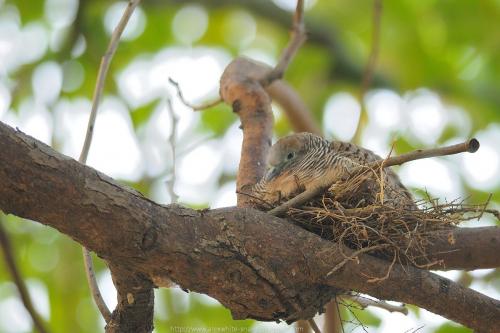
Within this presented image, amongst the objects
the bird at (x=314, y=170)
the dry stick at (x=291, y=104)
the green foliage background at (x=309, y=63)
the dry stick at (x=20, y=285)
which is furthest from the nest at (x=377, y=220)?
the green foliage background at (x=309, y=63)

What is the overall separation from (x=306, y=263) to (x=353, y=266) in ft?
0.55

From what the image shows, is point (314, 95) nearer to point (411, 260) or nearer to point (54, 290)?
point (54, 290)

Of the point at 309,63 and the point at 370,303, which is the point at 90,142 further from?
the point at 309,63

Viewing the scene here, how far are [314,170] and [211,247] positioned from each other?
3.47ft

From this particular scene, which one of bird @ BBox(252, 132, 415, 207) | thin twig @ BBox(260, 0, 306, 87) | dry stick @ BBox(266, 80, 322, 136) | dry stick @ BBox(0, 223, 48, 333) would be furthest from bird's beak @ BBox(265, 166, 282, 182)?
dry stick @ BBox(0, 223, 48, 333)

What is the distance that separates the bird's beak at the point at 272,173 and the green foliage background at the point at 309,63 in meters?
1.38

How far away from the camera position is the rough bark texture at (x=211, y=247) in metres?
2.14

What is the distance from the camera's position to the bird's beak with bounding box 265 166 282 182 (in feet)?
11.9

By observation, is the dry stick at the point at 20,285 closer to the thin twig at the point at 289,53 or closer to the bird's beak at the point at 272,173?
the bird's beak at the point at 272,173

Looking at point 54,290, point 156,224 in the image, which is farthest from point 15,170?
point 54,290

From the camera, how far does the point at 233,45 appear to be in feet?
22.8

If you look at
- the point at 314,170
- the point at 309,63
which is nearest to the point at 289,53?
the point at 314,170

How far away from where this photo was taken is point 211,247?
248 cm

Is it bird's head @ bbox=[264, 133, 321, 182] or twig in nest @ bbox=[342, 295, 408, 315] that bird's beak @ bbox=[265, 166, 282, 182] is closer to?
bird's head @ bbox=[264, 133, 321, 182]
